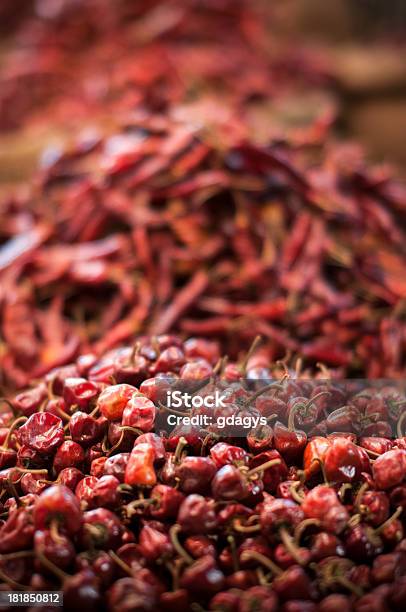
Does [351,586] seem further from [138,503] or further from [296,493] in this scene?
[138,503]

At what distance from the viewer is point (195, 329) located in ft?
5.37

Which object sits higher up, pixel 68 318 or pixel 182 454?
pixel 182 454

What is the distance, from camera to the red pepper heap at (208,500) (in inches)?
31.7

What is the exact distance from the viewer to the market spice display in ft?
2.76

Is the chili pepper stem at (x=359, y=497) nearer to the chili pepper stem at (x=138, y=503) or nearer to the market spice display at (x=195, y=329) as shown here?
the market spice display at (x=195, y=329)

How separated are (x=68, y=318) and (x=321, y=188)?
0.77 meters

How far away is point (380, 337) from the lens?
1616 mm

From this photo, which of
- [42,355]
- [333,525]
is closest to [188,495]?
[333,525]

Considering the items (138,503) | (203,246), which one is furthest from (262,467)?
(203,246)

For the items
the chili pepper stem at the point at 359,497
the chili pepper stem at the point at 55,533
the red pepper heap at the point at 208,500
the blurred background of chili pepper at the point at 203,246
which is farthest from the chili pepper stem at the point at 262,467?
the blurred background of chili pepper at the point at 203,246

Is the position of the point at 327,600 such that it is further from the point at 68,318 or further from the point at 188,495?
the point at 68,318

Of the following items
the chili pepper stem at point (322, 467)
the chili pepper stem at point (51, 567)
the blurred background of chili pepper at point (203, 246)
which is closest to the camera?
the chili pepper stem at point (51, 567)

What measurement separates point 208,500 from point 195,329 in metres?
0.78

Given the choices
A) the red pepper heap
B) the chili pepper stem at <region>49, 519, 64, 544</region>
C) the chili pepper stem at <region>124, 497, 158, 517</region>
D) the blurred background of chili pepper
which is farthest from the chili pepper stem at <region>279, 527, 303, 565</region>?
the blurred background of chili pepper
